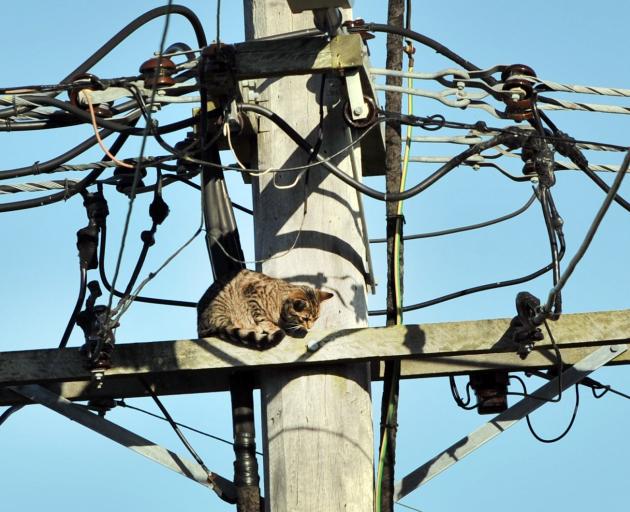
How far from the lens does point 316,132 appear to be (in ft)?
19.0

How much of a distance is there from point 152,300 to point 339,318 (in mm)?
1526

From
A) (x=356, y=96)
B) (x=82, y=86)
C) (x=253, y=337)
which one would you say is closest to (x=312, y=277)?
(x=253, y=337)

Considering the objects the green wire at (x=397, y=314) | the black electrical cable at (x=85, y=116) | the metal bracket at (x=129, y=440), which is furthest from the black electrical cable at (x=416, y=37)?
the metal bracket at (x=129, y=440)

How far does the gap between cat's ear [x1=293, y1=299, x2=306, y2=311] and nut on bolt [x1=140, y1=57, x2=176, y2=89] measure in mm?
1104

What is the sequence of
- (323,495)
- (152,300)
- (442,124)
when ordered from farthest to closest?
1. (152,300)
2. (442,124)
3. (323,495)

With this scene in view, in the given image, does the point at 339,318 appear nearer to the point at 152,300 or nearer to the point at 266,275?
the point at 266,275

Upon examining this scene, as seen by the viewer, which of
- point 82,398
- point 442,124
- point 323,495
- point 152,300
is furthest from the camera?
point 152,300

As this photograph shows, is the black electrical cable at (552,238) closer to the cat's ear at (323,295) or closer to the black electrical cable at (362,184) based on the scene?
the black electrical cable at (362,184)

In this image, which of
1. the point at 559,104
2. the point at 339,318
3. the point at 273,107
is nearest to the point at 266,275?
the point at 339,318

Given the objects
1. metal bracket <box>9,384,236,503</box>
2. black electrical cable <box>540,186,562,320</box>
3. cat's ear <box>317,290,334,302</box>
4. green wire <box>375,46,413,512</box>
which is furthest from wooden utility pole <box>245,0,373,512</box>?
black electrical cable <box>540,186,562,320</box>

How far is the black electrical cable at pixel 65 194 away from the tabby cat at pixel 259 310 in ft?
2.83

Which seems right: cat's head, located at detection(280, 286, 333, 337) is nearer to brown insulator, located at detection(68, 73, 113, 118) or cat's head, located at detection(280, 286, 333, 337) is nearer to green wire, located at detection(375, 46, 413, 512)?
green wire, located at detection(375, 46, 413, 512)

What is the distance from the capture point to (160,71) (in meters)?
5.63

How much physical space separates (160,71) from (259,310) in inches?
43.9
